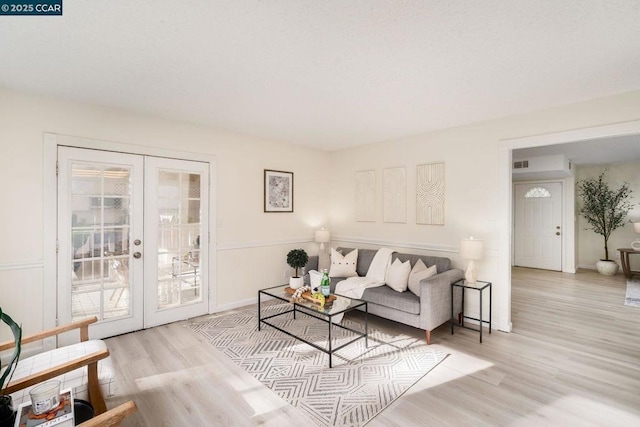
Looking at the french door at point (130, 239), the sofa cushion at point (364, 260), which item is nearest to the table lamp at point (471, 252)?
the sofa cushion at point (364, 260)

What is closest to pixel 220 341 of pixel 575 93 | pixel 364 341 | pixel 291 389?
pixel 291 389

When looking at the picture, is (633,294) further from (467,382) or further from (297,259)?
(297,259)

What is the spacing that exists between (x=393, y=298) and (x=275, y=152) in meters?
2.78

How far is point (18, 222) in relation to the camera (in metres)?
2.81

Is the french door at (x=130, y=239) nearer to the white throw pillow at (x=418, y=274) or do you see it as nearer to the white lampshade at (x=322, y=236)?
the white lampshade at (x=322, y=236)

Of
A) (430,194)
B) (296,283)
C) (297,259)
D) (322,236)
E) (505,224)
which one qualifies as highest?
(430,194)

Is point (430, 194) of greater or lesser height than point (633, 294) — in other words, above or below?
above

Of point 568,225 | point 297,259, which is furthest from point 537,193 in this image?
point 297,259

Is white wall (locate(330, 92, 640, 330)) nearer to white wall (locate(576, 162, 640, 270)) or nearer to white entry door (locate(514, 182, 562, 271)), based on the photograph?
white entry door (locate(514, 182, 562, 271))

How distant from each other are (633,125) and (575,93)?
1.92 feet

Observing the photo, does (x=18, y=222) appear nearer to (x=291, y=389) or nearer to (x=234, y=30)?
(x=234, y=30)

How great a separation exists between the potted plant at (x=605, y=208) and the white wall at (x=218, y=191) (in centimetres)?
605

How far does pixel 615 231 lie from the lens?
6680mm

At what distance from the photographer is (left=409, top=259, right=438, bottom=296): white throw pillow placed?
3.38 metres
